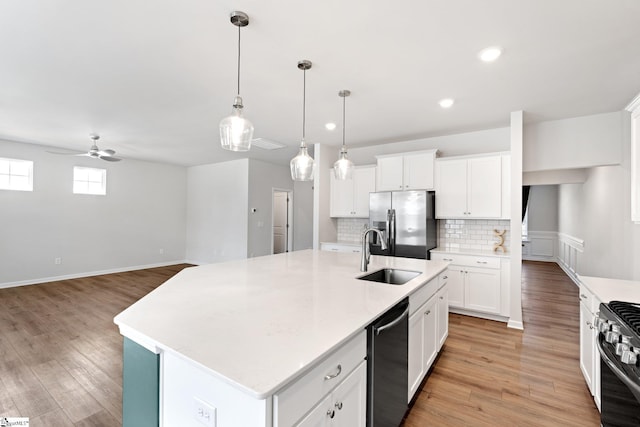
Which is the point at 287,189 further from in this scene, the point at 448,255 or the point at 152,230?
the point at 448,255

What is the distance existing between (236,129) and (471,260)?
11.2 feet

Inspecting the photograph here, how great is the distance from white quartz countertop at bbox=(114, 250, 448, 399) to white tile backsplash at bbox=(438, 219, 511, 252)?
2.41 meters

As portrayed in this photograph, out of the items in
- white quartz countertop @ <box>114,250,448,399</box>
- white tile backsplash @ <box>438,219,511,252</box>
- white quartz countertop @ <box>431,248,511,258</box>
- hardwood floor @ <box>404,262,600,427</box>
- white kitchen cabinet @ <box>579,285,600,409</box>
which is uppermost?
white tile backsplash @ <box>438,219,511,252</box>

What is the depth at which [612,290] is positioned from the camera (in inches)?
77.2

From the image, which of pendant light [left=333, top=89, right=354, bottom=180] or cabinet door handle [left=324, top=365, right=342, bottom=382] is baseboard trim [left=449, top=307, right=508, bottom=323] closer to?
pendant light [left=333, top=89, right=354, bottom=180]

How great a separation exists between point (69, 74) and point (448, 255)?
183 inches

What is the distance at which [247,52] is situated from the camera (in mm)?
2238

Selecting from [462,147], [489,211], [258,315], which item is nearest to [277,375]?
[258,315]

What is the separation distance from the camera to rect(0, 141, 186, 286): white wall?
523 cm

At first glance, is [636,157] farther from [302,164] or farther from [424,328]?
[302,164]

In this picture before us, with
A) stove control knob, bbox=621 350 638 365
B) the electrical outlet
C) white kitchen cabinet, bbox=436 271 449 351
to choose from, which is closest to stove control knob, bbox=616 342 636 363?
stove control knob, bbox=621 350 638 365

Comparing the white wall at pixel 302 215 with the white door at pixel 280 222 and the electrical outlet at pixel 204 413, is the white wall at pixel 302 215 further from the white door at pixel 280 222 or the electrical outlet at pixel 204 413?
the electrical outlet at pixel 204 413

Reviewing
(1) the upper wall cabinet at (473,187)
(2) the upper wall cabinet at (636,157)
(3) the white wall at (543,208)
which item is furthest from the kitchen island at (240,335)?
(3) the white wall at (543,208)

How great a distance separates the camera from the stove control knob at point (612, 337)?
49.4 inches
